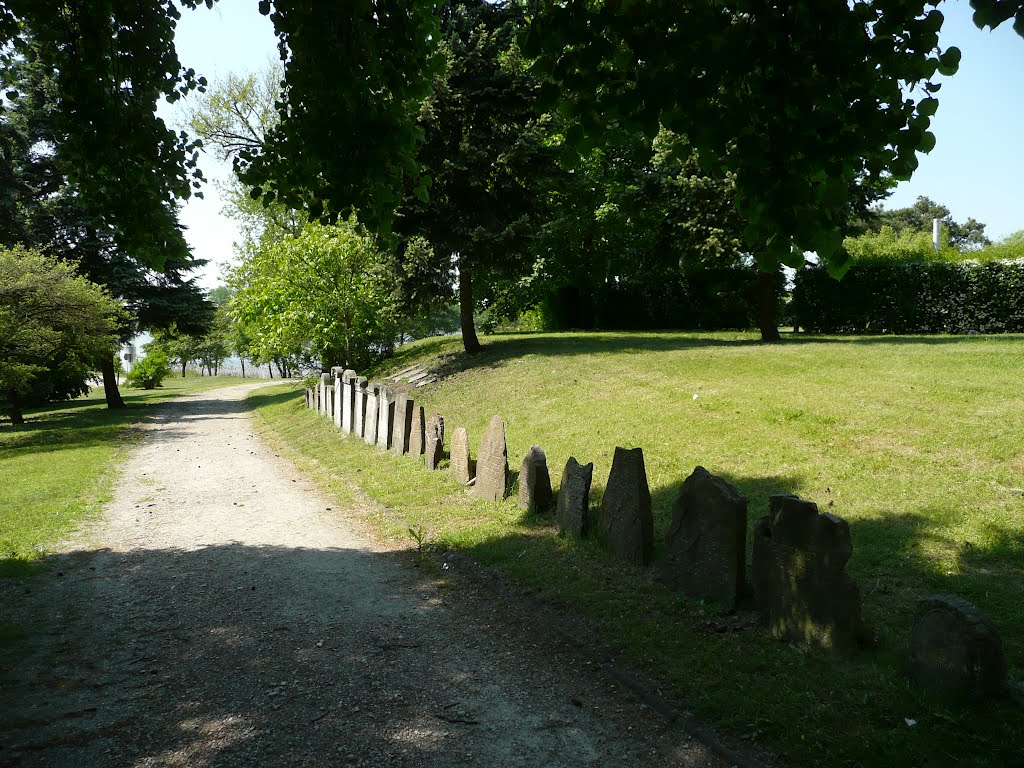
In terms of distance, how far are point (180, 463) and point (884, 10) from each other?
13874 millimetres

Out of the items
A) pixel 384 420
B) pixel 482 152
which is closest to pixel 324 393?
pixel 384 420

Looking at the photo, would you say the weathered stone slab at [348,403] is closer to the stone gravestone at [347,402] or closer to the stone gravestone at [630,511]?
the stone gravestone at [347,402]

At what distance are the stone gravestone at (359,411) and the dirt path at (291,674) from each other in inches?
271

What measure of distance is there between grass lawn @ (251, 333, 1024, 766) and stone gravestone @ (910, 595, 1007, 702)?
0.11m

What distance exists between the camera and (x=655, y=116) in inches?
177

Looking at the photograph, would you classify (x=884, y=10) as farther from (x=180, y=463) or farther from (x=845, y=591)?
(x=180, y=463)

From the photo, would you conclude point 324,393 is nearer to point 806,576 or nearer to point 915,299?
point 806,576

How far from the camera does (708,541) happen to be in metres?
5.47

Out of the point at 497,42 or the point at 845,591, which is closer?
the point at 845,591

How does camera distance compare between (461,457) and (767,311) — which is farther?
(767,311)

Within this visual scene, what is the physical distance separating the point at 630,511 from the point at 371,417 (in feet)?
29.0

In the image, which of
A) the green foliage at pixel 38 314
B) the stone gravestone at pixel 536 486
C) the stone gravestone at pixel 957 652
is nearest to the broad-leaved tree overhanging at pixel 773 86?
the stone gravestone at pixel 957 652

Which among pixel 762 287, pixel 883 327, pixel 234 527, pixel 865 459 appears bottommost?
pixel 234 527

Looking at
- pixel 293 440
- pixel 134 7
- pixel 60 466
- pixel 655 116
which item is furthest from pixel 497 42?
pixel 655 116
